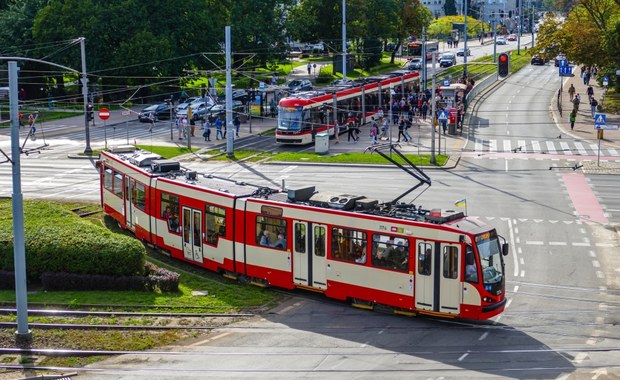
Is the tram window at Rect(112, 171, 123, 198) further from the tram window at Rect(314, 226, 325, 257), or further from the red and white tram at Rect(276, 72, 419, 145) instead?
the red and white tram at Rect(276, 72, 419, 145)

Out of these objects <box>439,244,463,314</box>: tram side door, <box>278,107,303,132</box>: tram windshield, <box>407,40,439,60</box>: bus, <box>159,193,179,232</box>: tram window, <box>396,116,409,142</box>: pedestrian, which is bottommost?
<box>439,244,463,314</box>: tram side door

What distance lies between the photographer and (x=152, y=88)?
85938mm

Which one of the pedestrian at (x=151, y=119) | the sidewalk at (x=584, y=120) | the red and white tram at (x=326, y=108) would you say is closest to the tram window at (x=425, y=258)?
the red and white tram at (x=326, y=108)

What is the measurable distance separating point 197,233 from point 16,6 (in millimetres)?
66100

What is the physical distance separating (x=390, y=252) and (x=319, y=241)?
8.23 ft

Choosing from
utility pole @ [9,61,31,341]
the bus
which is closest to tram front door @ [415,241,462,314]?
utility pole @ [9,61,31,341]

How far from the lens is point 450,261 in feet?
82.2

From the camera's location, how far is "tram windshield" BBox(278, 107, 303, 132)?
202 ft

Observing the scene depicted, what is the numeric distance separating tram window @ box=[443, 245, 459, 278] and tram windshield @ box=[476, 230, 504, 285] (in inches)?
25.4

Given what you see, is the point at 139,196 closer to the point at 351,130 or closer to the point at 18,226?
the point at 18,226

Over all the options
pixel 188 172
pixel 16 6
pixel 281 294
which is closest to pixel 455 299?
pixel 281 294

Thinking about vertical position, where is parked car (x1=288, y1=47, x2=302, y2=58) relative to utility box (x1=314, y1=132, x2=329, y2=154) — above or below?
above

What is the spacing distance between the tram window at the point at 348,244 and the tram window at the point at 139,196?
10120 millimetres

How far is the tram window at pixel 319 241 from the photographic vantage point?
90.3 feet
